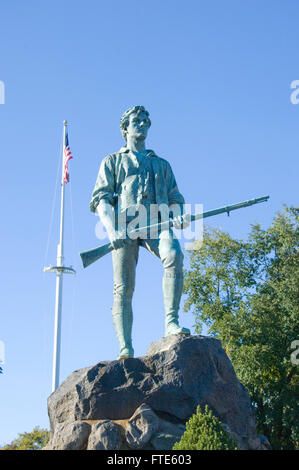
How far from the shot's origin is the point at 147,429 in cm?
756

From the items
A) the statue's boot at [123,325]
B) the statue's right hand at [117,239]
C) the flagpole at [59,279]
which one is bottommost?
the statue's boot at [123,325]

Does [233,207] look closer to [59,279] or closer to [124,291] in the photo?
[124,291]

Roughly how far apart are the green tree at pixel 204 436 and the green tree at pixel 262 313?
13.9 metres

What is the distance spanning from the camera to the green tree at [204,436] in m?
6.84

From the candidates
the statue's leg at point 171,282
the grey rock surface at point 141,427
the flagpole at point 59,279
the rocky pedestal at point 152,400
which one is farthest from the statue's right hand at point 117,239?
the flagpole at point 59,279

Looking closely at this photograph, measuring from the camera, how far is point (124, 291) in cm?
914

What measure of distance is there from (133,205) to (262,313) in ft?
44.2

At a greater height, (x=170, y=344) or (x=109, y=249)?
(x=109, y=249)

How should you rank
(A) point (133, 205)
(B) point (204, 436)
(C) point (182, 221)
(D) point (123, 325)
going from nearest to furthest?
(B) point (204, 436)
(D) point (123, 325)
(C) point (182, 221)
(A) point (133, 205)

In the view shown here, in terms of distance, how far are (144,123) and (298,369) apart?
13.9 metres

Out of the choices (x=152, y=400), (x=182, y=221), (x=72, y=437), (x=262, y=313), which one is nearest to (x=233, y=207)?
(x=182, y=221)

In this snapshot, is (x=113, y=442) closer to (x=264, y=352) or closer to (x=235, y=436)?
A: (x=235, y=436)

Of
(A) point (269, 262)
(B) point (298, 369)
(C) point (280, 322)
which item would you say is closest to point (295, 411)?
(B) point (298, 369)

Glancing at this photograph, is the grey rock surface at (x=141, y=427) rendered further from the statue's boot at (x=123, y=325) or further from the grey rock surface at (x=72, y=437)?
the statue's boot at (x=123, y=325)
